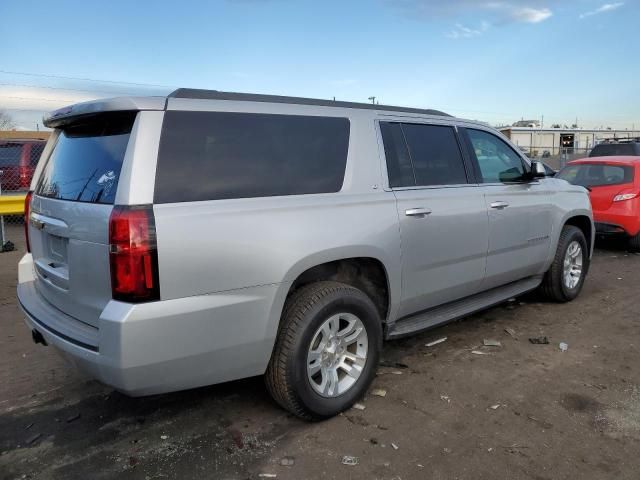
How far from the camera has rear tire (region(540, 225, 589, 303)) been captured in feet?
18.2

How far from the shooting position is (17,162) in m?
11.5

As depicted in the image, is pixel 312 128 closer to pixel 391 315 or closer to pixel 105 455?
pixel 391 315

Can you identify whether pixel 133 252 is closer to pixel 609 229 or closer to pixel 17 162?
pixel 609 229

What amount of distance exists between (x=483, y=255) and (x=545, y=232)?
1169 millimetres

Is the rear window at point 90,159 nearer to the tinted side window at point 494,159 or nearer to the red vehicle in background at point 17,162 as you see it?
the tinted side window at point 494,159

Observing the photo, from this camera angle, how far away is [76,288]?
2834mm

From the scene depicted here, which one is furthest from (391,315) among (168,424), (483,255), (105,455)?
(105,455)

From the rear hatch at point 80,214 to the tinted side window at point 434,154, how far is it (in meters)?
2.12

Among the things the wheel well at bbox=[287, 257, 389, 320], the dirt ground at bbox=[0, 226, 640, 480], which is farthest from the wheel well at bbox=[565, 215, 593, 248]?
the wheel well at bbox=[287, 257, 389, 320]

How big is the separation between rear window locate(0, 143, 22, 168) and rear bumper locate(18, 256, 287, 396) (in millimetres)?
9884

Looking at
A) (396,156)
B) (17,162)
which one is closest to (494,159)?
(396,156)

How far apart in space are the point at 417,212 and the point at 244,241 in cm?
146

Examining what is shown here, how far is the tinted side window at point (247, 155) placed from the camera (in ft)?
8.87

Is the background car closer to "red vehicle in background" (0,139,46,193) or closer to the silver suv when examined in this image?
the silver suv
